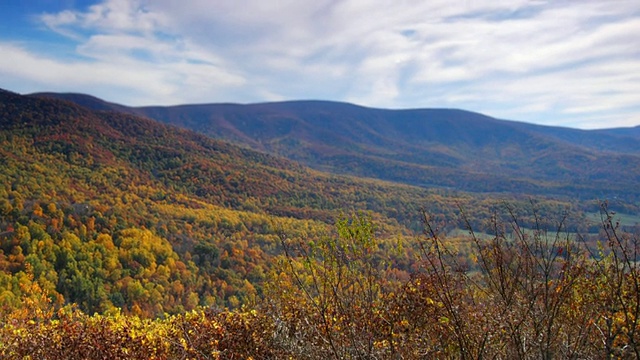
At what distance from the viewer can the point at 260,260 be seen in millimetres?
53438

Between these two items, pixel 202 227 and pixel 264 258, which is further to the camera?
pixel 202 227

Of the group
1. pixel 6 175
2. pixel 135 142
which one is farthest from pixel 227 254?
pixel 135 142

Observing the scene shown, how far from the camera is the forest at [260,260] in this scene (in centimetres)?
541

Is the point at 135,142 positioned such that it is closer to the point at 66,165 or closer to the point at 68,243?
the point at 66,165

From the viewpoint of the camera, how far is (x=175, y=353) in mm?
7605

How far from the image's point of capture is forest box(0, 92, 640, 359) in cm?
541

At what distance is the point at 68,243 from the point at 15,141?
54.7m

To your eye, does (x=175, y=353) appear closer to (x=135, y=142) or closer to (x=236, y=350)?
(x=236, y=350)

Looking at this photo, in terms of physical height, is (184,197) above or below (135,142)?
below

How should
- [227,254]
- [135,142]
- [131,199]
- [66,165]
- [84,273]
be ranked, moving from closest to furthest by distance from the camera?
[84,273], [227,254], [131,199], [66,165], [135,142]

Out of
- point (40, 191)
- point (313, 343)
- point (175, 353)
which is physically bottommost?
point (40, 191)

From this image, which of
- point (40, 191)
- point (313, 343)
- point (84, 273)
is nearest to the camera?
point (313, 343)

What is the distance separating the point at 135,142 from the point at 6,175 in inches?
2011

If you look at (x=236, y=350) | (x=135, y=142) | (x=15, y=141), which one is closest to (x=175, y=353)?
(x=236, y=350)
